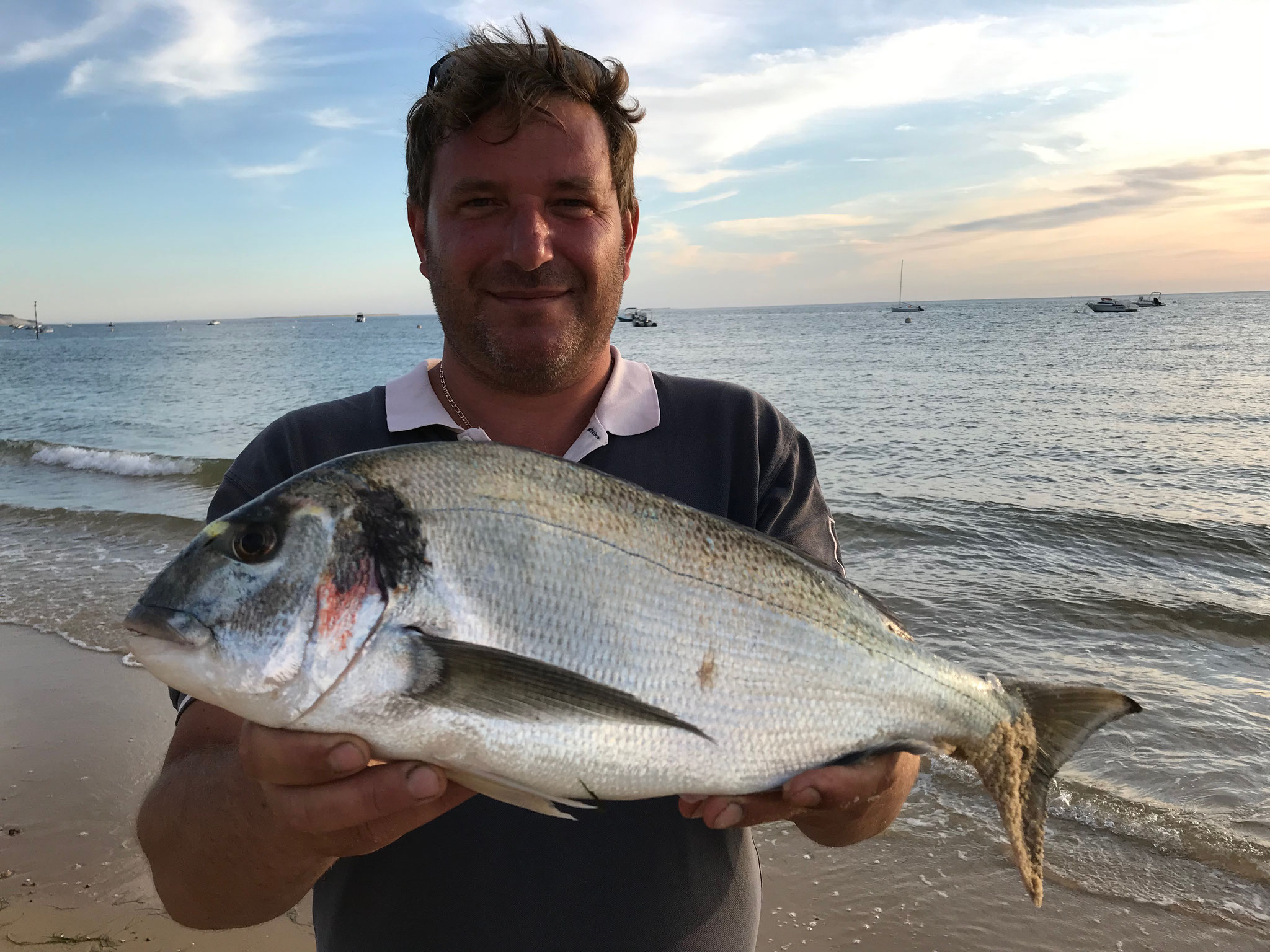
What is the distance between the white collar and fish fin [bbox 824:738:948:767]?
1071 mm

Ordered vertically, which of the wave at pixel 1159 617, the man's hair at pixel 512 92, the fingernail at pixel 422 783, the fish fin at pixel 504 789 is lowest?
the wave at pixel 1159 617

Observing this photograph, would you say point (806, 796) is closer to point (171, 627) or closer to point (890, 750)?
point (890, 750)

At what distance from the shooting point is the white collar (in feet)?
7.52

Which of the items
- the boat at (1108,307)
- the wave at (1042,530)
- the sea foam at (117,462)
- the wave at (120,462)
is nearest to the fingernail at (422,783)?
the wave at (1042,530)

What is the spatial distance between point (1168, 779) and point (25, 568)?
1141cm

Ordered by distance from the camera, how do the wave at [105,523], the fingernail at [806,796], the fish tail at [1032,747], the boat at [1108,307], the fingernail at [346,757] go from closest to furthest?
the fingernail at [346,757]
the fingernail at [806,796]
the fish tail at [1032,747]
the wave at [105,523]
the boat at [1108,307]

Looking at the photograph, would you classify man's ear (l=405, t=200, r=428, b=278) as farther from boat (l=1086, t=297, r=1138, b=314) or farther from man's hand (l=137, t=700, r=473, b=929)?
boat (l=1086, t=297, r=1138, b=314)

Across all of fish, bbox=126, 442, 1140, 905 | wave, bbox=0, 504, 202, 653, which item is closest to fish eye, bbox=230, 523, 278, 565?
fish, bbox=126, 442, 1140, 905

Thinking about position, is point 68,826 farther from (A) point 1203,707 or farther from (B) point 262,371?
(B) point 262,371

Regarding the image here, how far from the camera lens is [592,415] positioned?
2.47 meters

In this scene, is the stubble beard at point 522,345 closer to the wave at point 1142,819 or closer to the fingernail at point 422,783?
the fingernail at point 422,783

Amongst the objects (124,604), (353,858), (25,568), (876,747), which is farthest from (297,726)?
(25,568)

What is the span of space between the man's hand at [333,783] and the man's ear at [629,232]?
1751 mm

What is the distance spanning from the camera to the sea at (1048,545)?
4516mm
